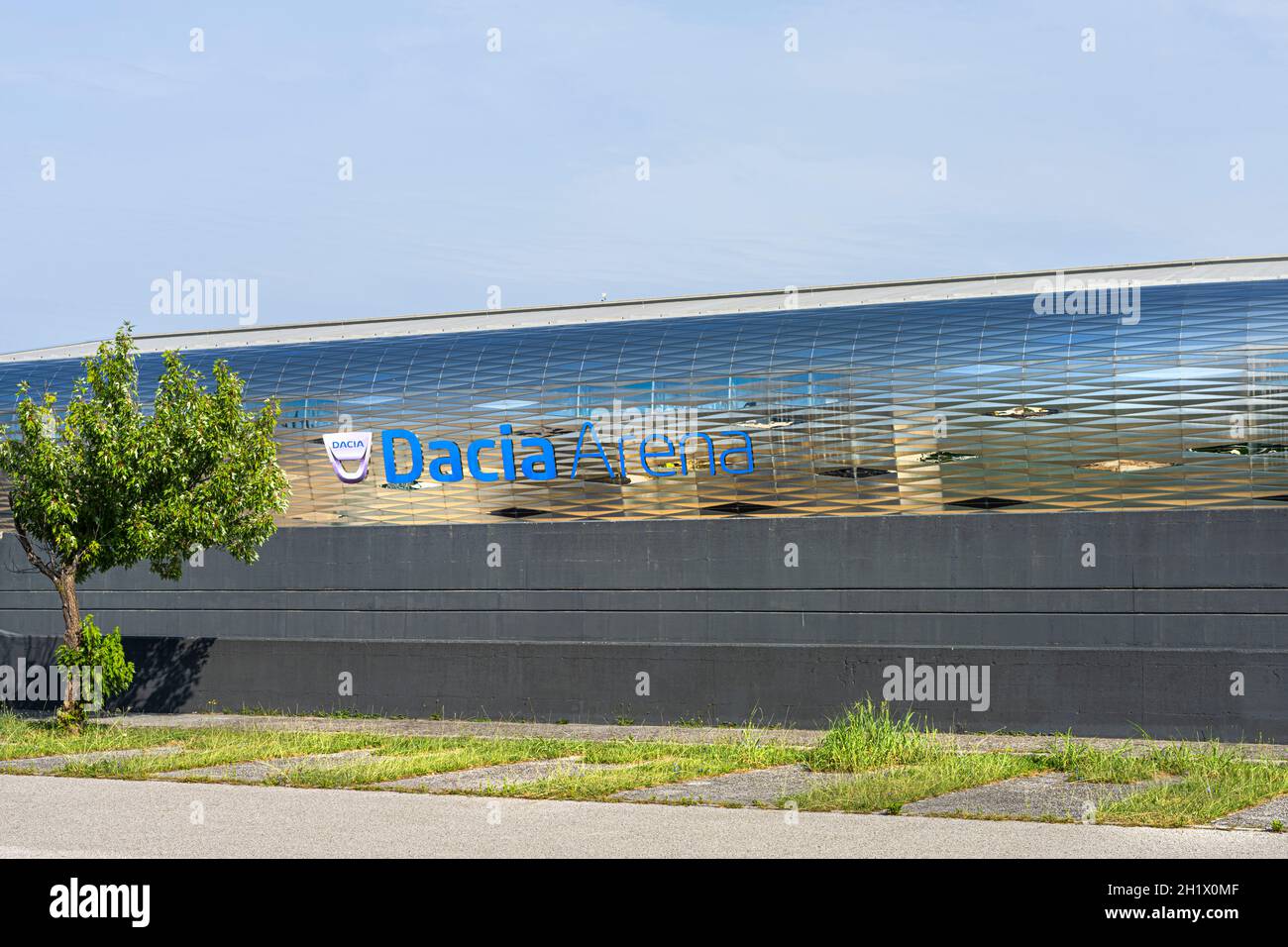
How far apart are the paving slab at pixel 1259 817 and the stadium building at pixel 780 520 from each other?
5.70 metres

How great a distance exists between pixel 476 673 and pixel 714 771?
708cm

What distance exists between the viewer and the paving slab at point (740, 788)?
1281 centimetres

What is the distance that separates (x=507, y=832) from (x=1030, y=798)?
4.78 metres

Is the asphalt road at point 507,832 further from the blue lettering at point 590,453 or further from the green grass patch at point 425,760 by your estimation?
the blue lettering at point 590,453

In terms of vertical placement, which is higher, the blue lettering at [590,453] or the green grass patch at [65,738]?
the blue lettering at [590,453]

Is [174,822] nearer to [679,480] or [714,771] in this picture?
[714,771]

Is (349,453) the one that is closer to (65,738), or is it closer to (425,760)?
(65,738)

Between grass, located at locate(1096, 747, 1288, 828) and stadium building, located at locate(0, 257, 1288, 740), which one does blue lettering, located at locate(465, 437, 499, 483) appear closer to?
stadium building, located at locate(0, 257, 1288, 740)

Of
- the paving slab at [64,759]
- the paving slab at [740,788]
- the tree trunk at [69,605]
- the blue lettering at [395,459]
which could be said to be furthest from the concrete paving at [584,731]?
the blue lettering at [395,459]

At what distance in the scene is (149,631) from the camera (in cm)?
2997

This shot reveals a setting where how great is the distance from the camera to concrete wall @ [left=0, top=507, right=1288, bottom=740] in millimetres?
18375

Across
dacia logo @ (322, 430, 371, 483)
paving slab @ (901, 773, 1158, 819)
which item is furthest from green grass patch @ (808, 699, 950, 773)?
dacia logo @ (322, 430, 371, 483)

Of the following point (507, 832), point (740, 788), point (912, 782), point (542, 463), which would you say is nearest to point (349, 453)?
point (542, 463)

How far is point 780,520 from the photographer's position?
81.4 feet
